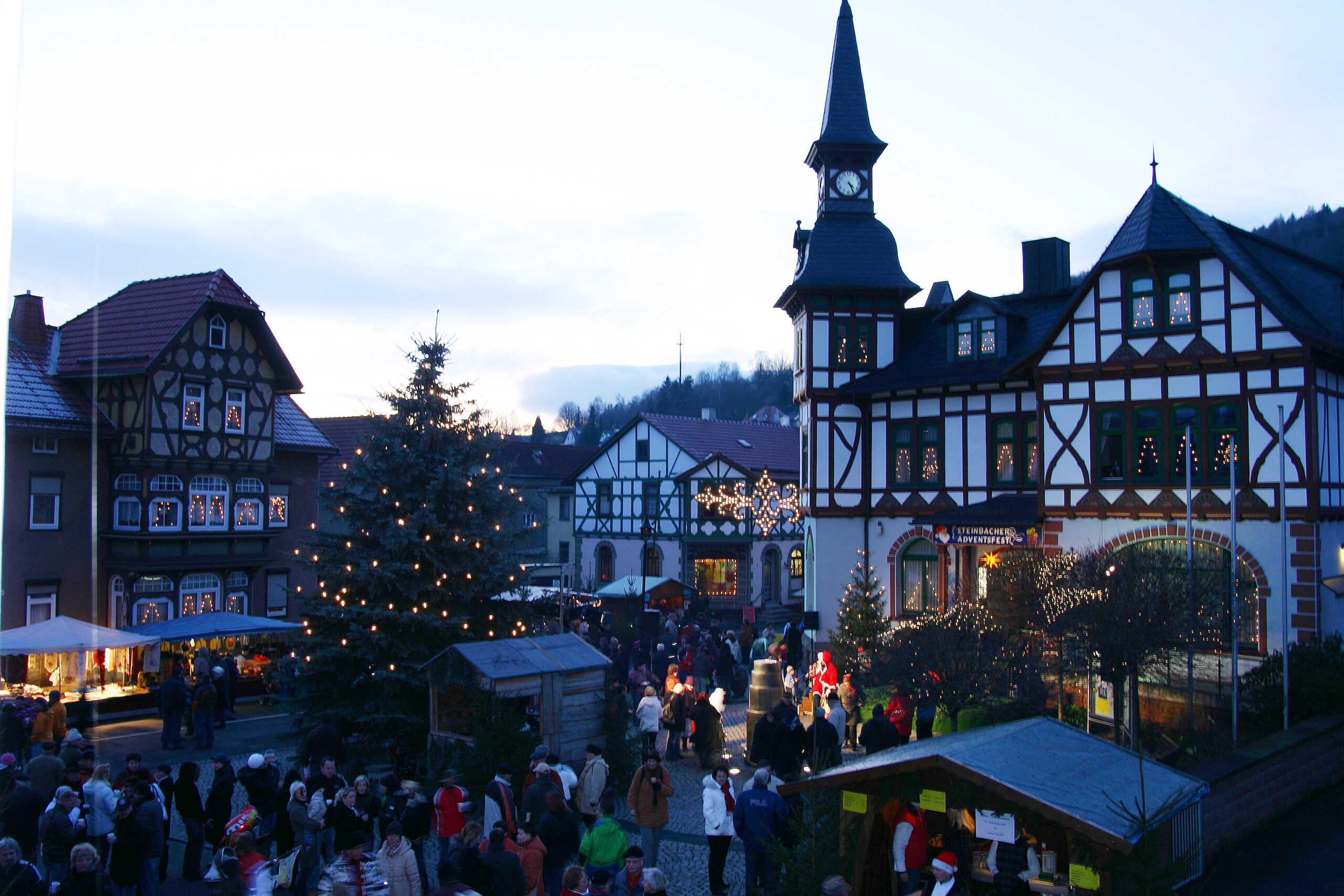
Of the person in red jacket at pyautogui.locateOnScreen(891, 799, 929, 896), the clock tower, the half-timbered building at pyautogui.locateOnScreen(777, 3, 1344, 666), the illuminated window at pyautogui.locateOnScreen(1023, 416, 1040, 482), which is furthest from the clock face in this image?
the person in red jacket at pyautogui.locateOnScreen(891, 799, 929, 896)

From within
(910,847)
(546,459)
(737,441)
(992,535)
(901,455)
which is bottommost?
(910,847)

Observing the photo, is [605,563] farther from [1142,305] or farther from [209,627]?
[1142,305]

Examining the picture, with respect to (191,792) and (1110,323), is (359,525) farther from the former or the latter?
(1110,323)

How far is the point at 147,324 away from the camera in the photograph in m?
28.0

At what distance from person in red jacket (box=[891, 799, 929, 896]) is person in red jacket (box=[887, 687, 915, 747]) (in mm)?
6185

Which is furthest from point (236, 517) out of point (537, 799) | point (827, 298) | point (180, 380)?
point (537, 799)

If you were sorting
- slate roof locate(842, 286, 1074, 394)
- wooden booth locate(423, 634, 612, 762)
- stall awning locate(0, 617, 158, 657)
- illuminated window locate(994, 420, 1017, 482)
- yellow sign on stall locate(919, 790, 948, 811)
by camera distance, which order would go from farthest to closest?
slate roof locate(842, 286, 1074, 394), illuminated window locate(994, 420, 1017, 482), stall awning locate(0, 617, 158, 657), wooden booth locate(423, 634, 612, 762), yellow sign on stall locate(919, 790, 948, 811)

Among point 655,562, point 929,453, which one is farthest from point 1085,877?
point 655,562

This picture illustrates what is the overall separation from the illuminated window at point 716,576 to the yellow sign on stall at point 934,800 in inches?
1385

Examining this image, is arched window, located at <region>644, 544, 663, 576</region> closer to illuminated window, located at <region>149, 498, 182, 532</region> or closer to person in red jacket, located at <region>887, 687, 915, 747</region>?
illuminated window, located at <region>149, 498, 182, 532</region>

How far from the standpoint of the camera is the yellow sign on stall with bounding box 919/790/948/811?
799 centimetres

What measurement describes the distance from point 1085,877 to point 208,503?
26.4 meters

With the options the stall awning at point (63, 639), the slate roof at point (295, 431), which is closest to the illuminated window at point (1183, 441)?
the stall awning at point (63, 639)

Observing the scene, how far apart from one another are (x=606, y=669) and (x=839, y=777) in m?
6.75
